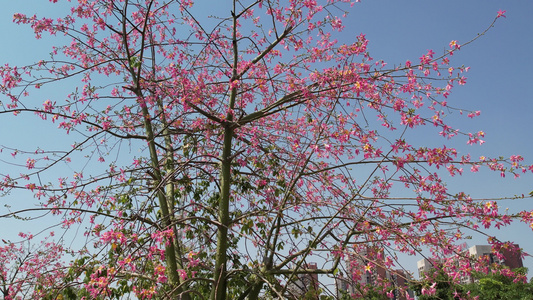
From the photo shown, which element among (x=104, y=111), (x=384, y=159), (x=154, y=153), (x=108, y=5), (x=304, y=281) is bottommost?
(x=304, y=281)

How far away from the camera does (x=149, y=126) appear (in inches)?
247

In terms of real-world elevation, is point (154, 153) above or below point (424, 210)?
above

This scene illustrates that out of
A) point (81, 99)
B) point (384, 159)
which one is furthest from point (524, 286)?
point (81, 99)

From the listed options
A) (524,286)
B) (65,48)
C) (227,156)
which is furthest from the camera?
(524,286)

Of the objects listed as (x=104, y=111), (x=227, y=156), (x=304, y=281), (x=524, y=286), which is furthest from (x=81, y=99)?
(x=524, y=286)

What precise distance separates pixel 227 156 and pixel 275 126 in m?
1.12

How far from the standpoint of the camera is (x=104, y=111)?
249 inches

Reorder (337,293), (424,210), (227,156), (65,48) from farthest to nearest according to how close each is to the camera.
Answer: (65,48)
(227,156)
(337,293)
(424,210)

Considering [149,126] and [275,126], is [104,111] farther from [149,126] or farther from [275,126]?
[275,126]

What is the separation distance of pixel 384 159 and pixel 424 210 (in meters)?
0.65

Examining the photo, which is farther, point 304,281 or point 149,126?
point 149,126

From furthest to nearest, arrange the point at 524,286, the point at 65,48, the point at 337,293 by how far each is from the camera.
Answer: the point at 524,286, the point at 65,48, the point at 337,293

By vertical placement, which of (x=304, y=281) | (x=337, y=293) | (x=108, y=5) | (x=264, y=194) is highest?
(x=108, y=5)

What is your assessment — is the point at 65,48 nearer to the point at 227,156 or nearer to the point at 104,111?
the point at 104,111
